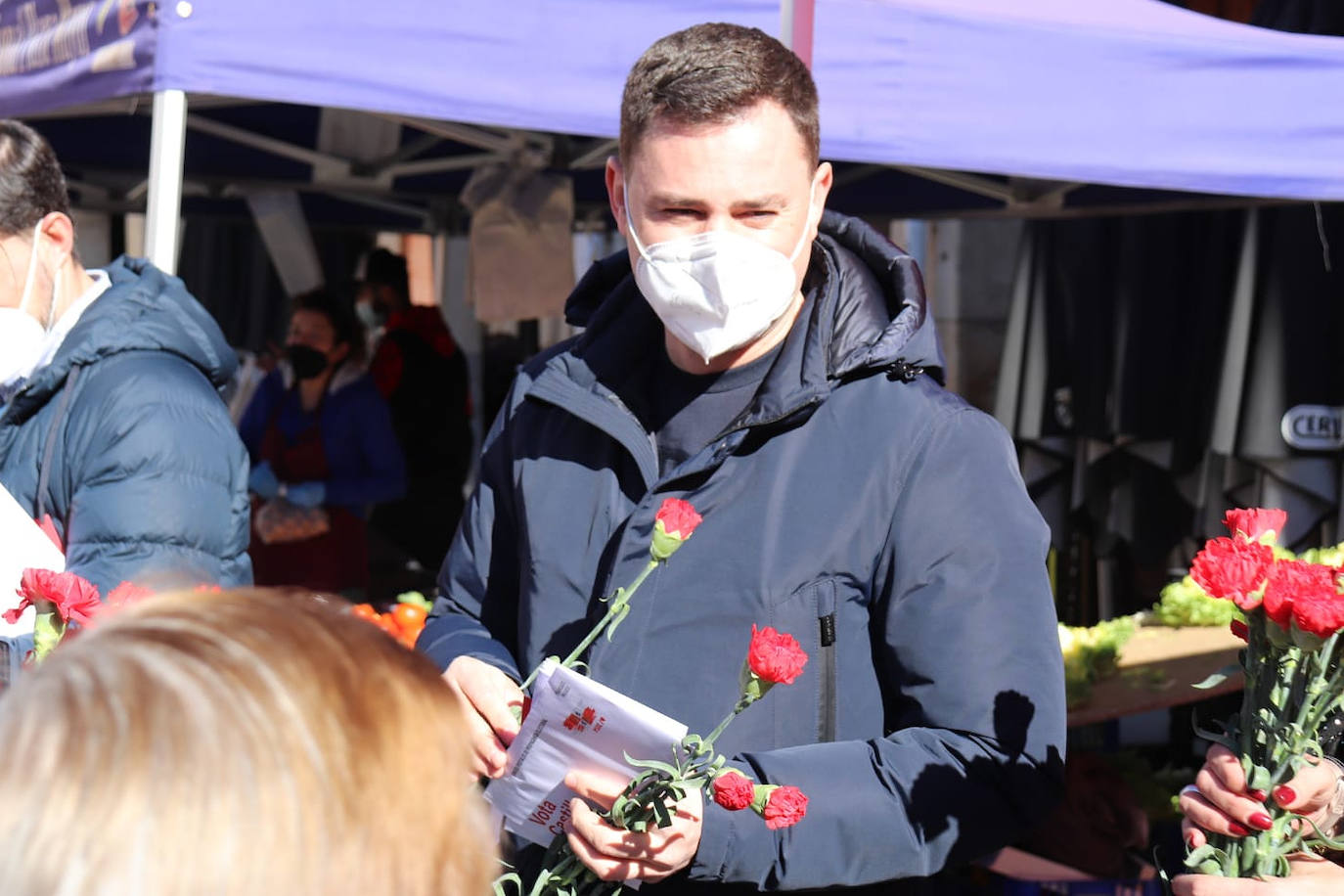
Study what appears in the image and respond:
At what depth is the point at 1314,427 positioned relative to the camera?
14.7 ft

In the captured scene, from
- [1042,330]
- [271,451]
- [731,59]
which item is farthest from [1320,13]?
[271,451]

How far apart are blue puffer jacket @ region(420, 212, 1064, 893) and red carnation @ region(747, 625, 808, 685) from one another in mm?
234

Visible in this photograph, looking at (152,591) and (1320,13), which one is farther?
(1320,13)

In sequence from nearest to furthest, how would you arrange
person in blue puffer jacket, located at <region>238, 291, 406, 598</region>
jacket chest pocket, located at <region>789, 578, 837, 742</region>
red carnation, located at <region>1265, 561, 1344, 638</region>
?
red carnation, located at <region>1265, 561, 1344, 638</region>
jacket chest pocket, located at <region>789, 578, 837, 742</region>
person in blue puffer jacket, located at <region>238, 291, 406, 598</region>

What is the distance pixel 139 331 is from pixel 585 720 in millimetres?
1342

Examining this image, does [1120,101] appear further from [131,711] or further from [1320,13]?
[131,711]

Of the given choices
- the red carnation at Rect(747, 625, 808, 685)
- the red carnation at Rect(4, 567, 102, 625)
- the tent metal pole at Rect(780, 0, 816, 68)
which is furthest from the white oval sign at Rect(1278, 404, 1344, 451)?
the red carnation at Rect(4, 567, 102, 625)

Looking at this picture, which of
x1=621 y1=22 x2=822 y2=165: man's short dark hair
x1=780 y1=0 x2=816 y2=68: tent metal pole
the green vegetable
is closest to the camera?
x1=621 y1=22 x2=822 y2=165: man's short dark hair

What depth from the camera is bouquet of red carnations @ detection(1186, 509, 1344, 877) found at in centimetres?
132

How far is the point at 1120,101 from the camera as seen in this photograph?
3.23 meters

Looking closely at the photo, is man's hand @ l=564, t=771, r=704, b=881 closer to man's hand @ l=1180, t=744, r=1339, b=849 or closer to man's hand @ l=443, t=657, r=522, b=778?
man's hand @ l=443, t=657, r=522, b=778

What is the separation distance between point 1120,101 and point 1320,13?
183cm

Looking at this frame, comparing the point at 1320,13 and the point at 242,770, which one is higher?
the point at 1320,13

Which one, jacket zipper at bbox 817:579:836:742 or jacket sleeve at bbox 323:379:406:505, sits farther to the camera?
jacket sleeve at bbox 323:379:406:505
